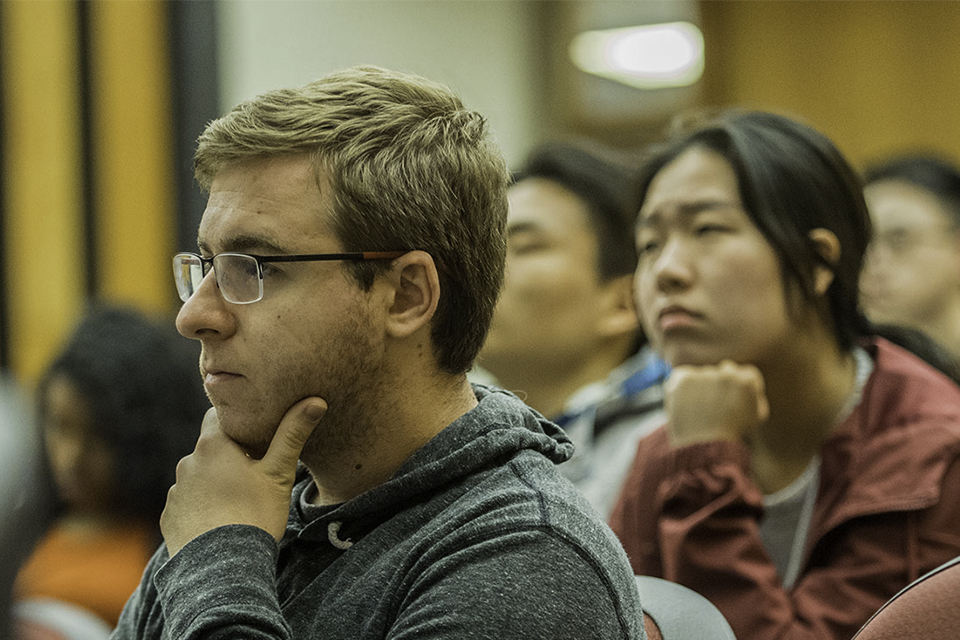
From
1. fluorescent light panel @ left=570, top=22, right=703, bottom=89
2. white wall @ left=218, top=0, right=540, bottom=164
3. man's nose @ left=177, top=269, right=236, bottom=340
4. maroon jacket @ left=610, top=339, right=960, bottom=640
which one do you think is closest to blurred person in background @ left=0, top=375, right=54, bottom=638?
man's nose @ left=177, top=269, right=236, bottom=340

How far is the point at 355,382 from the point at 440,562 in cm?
22

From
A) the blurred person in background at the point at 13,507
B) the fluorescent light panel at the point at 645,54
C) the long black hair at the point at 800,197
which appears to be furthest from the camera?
the fluorescent light panel at the point at 645,54

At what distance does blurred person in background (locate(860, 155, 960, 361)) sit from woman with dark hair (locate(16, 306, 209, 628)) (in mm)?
1831

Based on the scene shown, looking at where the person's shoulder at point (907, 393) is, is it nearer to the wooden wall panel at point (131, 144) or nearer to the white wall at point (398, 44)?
the white wall at point (398, 44)

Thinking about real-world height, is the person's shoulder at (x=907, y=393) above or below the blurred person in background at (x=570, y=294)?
above

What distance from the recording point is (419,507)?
1125mm

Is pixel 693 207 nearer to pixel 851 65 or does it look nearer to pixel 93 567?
pixel 93 567

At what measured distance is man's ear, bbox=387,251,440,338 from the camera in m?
1.17

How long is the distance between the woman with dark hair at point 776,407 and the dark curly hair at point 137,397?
1.28 meters

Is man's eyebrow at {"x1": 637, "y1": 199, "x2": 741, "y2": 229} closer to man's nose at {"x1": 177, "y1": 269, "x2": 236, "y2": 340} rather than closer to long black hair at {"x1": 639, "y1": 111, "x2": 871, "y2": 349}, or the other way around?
long black hair at {"x1": 639, "y1": 111, "x2": 871, "y2": 349}

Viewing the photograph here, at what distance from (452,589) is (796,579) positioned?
73 cm

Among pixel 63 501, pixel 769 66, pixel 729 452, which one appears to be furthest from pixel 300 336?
pixel 769 66

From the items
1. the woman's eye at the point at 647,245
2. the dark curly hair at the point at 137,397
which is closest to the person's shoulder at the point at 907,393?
the woman's eye at the point at 647,245

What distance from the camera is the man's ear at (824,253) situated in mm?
1727
